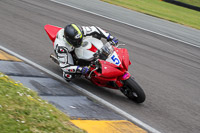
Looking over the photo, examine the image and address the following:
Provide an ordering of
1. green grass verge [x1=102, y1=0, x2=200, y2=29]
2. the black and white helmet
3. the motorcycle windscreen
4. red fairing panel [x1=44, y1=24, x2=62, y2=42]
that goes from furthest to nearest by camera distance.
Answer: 1. green grass verge [x1=102, y1=0, x2=200, y2=29]
2. red fairing panel [x1=44, y1=24, x2=62, y2=42]
3. the black and white helmet
4. the motorcycle windscreen

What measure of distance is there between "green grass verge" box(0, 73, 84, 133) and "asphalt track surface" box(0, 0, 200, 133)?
6.28 feet

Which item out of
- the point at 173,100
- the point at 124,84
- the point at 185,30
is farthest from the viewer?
the point at 185,30

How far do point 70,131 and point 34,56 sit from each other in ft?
14.8

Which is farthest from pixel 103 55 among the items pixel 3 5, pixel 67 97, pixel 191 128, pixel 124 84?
pixel 3 5

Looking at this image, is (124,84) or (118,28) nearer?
(124,84)

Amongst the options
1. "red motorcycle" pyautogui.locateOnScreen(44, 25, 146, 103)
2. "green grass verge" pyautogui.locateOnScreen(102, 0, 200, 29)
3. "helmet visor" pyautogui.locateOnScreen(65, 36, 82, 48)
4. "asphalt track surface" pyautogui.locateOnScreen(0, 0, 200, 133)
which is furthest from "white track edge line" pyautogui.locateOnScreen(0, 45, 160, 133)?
"green grass verge" pyautogui.locateOnScreen(102, 0, 200, 29)

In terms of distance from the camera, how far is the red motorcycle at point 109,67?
5922 millimetres

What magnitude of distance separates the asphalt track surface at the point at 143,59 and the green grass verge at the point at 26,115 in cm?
191

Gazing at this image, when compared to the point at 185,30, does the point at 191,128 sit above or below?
below

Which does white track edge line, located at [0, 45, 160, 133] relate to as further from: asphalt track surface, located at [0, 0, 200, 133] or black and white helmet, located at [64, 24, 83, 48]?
black and white helmet, located at [64, 24, 83, 48]

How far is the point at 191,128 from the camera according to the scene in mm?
5402

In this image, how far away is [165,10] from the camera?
60.6 ft

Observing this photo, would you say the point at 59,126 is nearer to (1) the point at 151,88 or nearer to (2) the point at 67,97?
(2) the point at 67,97

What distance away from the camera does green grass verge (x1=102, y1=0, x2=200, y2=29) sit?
16469 millimetres
